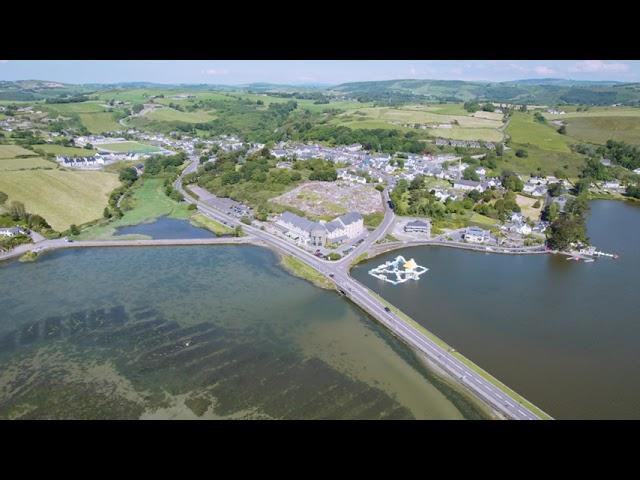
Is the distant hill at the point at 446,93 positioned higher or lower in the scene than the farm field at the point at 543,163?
higher

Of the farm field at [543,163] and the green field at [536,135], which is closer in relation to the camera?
the farm field at [543,163]

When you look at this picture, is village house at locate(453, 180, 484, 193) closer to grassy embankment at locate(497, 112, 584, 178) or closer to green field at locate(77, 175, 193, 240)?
grassy embankment at locate(497, 112, 584, 178)

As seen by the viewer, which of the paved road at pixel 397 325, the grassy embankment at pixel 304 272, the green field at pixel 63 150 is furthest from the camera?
the green field at pixel 63 150

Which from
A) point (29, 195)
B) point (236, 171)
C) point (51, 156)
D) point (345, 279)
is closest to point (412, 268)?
point (345, 279)

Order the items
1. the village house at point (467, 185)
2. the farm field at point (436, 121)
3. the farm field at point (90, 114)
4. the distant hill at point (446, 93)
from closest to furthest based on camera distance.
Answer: the village house at point (467, 185) → the farm field at point (436, 121) → the farm field at point (90, 114) → the distant hill at point (446, 93)

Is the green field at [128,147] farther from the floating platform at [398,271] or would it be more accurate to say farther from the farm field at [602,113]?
the farm field at [602,113]

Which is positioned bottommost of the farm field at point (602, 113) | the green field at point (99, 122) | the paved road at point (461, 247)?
the paved road at point (461, 247)

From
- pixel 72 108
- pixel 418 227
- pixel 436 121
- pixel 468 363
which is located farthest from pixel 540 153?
pixel 72 108

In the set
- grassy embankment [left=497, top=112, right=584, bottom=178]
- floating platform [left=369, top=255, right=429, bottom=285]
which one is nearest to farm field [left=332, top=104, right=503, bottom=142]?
grassy embankment [left=497, top=112, right=584, bottom=178]

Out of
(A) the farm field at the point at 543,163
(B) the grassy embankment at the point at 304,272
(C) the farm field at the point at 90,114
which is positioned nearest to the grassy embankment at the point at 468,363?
(B) the grassy embankment at the point at 304,272
